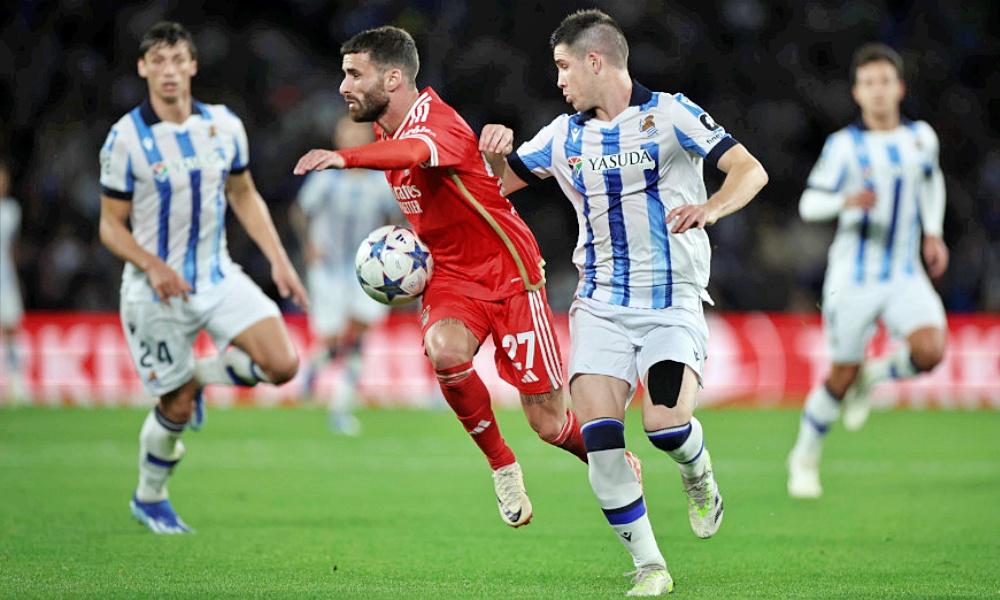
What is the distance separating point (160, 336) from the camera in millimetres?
7754

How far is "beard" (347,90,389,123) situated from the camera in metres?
6.27

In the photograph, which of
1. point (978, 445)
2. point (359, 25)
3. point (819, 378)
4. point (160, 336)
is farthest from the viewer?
point (359, 25)

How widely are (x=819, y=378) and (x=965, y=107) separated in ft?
15.3

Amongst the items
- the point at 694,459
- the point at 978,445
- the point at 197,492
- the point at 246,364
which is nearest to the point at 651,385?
the point at 694,459

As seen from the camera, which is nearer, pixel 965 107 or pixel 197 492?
pixel 197 492

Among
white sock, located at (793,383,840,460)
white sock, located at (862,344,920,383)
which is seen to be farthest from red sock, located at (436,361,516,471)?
white sock, located at (862,344,920,383)

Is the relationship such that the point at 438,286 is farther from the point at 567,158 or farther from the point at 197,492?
the point at 197,492

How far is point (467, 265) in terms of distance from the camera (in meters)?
6.57

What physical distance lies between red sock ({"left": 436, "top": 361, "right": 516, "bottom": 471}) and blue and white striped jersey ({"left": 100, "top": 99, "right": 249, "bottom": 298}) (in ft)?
6.86

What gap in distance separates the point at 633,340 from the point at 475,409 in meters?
0.84

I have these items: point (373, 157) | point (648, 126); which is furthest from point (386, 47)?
point (648, 126)

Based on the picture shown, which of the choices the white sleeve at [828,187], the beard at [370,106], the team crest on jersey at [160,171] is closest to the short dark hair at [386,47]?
the beard at [370,106]

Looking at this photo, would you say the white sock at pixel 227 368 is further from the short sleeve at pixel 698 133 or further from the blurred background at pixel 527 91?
the blurred background at pixel 527 91

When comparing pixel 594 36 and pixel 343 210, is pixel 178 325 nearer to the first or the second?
pixel 594 36
